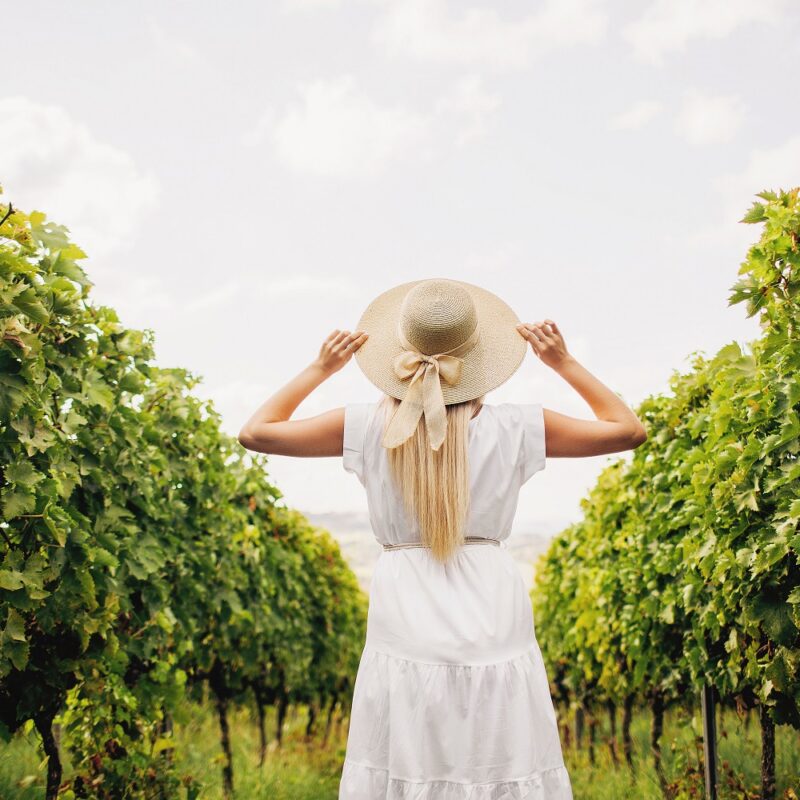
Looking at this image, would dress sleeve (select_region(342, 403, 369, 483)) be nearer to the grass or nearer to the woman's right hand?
the woman's right hand

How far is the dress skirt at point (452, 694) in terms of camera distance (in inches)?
96.0

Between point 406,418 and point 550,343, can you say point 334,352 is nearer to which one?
point 406,418

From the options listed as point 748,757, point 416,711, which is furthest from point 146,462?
point 748,757

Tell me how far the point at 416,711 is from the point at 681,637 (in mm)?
4050

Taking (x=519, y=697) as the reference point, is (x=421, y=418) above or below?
above

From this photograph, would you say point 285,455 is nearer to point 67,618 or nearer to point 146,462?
point 67,618

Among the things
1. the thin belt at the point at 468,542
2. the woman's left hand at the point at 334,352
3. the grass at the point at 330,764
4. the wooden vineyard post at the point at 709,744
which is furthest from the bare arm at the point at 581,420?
the wooden vineyard post at the point at 709,744

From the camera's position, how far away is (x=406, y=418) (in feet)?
8.40

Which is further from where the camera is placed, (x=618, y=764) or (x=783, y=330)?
(x=618, y=764)

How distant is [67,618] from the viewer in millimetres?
3539

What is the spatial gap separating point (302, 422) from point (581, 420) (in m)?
0.76

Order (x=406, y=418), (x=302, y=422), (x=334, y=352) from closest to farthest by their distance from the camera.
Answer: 1. (x=406, y=418)
2. (x=302, y=422)
3. (x=334, y=352)

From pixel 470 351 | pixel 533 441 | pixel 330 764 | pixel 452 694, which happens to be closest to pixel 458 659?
pixel 452 694

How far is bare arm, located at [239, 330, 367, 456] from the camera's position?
2.65 meters
